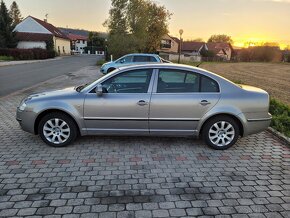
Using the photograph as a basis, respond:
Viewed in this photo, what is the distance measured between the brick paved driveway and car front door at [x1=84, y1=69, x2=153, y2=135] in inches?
16.1

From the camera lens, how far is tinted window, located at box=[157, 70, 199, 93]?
5039 millimetres

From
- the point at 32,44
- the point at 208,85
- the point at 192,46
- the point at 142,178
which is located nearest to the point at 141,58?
the point at 208,85

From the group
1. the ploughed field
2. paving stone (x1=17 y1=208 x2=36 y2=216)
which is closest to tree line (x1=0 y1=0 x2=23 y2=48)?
the ploughed field

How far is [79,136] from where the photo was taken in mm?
5656

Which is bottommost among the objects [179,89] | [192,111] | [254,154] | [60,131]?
[254,154]

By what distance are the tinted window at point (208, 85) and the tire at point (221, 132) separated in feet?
1.76

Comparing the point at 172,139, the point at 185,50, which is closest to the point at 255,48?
the point at 185,50

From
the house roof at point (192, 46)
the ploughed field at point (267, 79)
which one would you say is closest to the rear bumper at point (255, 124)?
the ploughed field at point (267, 79)

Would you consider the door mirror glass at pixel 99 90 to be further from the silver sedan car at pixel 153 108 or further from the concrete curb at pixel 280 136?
the concrete curb at pixel 280 136

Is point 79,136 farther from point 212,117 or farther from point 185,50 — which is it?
point 185,50

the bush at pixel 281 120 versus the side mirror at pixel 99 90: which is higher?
the side mirror at pixel 99 90

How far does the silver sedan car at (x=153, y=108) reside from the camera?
4.96 meters

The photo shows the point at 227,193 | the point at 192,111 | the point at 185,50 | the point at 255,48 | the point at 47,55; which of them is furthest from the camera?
the point at 185,50

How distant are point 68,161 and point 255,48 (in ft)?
226
